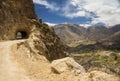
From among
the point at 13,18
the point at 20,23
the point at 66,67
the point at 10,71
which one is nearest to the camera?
the point at 66,67

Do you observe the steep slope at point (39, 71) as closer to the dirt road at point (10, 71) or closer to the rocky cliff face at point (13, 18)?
the dirt road at point (10, 71)

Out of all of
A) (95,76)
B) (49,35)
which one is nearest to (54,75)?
(95,76)

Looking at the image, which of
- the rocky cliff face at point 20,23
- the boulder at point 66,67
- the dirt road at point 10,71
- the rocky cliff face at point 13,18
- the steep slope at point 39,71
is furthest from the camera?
the rocky cliff face at point 13,18

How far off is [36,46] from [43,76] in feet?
38.5

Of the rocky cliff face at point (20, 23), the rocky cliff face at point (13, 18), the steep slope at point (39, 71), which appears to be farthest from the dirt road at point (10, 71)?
the rocky cliff face at point (13, 18)

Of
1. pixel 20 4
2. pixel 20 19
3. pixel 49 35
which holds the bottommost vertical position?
pixel 49 35

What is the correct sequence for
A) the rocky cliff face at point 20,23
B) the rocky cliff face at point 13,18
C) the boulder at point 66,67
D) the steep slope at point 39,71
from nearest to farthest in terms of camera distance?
the steep slope at point 39,71, the boulder at point 66,67, the rocky cliff face at point 20,23, the rocky cliff face at point 13,18

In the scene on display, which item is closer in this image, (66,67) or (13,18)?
(66,67)

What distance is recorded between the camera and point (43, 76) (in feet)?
77.4

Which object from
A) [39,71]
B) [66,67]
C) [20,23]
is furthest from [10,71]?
[20,23]

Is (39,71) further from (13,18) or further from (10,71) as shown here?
(13,18)

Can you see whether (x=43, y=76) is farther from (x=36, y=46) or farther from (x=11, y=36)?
(x=11, y=36)

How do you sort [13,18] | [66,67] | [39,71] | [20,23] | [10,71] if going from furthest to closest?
[20,23], [13,18], [39,71], [10,71], [66,67]

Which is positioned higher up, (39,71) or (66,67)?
(66,67)
